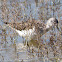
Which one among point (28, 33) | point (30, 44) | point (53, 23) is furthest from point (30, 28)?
point (53, 23)

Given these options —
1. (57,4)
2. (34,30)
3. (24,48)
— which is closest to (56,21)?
(34,30)

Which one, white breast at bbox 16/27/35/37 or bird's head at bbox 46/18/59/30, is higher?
bird's head at bbox 46/18/59/30

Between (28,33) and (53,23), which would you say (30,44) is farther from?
(53,23)

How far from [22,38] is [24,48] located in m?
1.01

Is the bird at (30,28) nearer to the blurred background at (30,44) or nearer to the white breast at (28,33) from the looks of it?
the white breast at (28,33)

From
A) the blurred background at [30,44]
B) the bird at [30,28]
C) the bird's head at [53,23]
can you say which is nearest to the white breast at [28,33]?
the bird at [30,28]

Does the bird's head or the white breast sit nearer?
the white breast

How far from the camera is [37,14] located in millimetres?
8930

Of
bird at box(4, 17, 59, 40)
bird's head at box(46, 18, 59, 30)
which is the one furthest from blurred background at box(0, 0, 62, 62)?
bird's head at box(46, 18, 59, 30)

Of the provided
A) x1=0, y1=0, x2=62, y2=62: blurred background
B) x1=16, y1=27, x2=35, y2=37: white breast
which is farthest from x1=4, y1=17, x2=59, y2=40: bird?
x1=0, y1=0, x2=62, y2=62: blurred background

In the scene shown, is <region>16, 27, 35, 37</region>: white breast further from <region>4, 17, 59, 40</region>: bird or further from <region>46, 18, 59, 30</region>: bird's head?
<region>46, 18, 59, 30</region>: bird's head

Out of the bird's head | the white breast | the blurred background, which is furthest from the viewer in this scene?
the bird's head

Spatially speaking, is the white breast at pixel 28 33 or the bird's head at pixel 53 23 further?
the bird's head at pixel 53 23

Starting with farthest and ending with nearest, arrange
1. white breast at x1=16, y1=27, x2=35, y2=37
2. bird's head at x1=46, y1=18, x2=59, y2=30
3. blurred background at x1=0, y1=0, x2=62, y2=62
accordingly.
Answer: bird's head at x1=46, y1=18, x2=59, y2=30
white breast at x1=16, y1=27, x2=35, y2=37
blurred background at x1=0, y1=0, x2=62, y2=62
